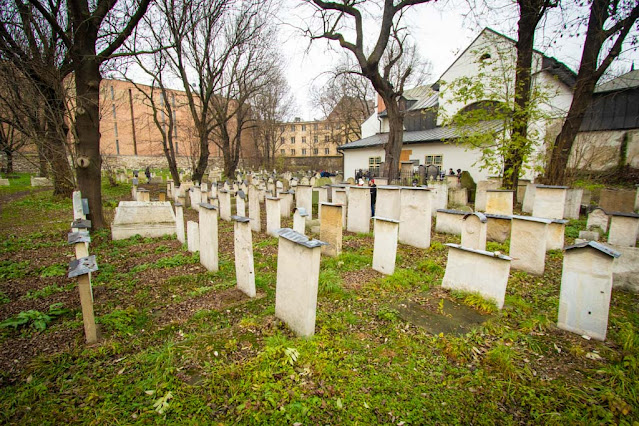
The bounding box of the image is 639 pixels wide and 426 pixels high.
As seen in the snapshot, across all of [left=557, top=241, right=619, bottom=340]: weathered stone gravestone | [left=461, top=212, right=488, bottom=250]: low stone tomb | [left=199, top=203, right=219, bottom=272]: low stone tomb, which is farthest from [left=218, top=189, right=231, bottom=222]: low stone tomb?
[left=557, top=241, right=619, bottom=340]: weathered stone gravestone

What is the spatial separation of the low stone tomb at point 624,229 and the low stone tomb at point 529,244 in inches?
65.0

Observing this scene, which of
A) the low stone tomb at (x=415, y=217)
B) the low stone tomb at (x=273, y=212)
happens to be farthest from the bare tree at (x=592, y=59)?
the low stone tomb at (x=273, y=212)

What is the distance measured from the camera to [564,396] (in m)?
2.41

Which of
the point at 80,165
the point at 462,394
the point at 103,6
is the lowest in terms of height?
the point at 462,394

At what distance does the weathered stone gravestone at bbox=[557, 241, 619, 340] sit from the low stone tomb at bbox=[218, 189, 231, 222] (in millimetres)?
8621

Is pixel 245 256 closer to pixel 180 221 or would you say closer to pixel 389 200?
pixel 180 221

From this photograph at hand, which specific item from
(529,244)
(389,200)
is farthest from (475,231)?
(389,200)

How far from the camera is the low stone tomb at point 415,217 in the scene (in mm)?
6574

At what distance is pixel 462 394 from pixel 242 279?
304cm

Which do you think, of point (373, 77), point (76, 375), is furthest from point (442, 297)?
point (373, 77)

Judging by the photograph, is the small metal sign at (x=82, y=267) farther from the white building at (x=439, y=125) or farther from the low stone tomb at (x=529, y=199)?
the white building at (x=439, y=125)

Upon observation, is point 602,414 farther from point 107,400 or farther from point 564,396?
point 107,400

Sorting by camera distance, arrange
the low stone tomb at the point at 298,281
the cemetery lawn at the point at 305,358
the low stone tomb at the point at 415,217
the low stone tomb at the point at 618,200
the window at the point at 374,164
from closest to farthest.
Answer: the cemetery lawn at the point at 305,358 < the low stone tomb at the point at 298,281 < the low stone tomb at the point at 415,217 < the low stone tomb at the point at 618,200 < the window at the point at 374,164

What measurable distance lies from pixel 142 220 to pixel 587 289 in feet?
28.9
